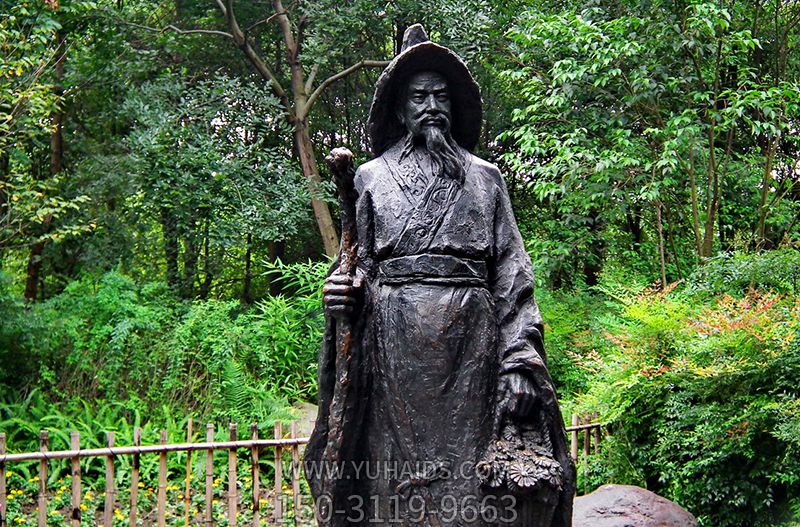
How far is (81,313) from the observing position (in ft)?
32.1

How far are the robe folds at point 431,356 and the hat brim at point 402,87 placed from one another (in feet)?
0.84

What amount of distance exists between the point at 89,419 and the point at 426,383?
19.7 ft

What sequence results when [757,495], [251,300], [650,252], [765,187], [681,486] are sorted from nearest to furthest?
1. [757,495]
2. [681,486]
3. [765,187]
4. [650,252]
5. [251,300]

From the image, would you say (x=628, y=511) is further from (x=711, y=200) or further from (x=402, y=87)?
(x=711, y=200)

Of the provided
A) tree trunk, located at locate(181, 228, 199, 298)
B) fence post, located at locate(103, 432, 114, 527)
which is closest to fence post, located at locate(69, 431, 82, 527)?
fence post, located at locate(103, 432, 114, 527)

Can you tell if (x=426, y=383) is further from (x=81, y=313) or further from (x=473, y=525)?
(x=81, y=313)

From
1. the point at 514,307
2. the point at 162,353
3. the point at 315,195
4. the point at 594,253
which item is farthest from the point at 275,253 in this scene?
the point at 514,307

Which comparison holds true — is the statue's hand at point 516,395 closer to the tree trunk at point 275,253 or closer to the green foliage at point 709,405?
the green foliage at point 709,405

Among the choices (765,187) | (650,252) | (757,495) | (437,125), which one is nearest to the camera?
(437,125)

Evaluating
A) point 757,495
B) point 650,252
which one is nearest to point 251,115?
point 650,252

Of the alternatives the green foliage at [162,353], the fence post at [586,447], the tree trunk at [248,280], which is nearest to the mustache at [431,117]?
the fence post at [586,447]

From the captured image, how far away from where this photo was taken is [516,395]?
3.35 meters

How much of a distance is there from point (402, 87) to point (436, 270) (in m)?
0.89

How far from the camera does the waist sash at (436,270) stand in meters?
3.48
